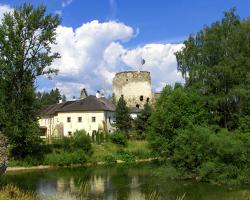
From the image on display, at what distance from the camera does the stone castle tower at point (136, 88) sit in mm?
78500

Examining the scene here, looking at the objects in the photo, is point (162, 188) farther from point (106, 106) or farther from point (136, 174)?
point (106, 106)

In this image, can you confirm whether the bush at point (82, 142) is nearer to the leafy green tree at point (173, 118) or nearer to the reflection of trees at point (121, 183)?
the reflection of trees at point (121, 183)

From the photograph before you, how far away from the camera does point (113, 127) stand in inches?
2621

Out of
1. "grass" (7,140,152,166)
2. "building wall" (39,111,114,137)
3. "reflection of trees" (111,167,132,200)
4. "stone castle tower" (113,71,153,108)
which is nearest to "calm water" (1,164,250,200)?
"reflection of trees" (111,167,132,200)

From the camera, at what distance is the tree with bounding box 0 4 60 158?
146 ft

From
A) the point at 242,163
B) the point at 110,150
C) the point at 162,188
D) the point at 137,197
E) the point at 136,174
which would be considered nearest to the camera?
the point at 137,197

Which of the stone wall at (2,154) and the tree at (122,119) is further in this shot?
the tree at (122,119)

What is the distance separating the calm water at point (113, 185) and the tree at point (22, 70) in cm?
495

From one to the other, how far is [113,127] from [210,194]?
39.7 m

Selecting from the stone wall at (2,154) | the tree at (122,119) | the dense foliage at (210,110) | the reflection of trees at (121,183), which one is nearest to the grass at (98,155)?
the tree at (122,119)

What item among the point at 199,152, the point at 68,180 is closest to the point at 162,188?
the point at 199,152

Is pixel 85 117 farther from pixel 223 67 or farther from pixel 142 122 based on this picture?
pixel 223 67

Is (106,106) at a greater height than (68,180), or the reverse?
(106,106)

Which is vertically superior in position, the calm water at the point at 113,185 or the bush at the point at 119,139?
the bush at the point at 119,139
